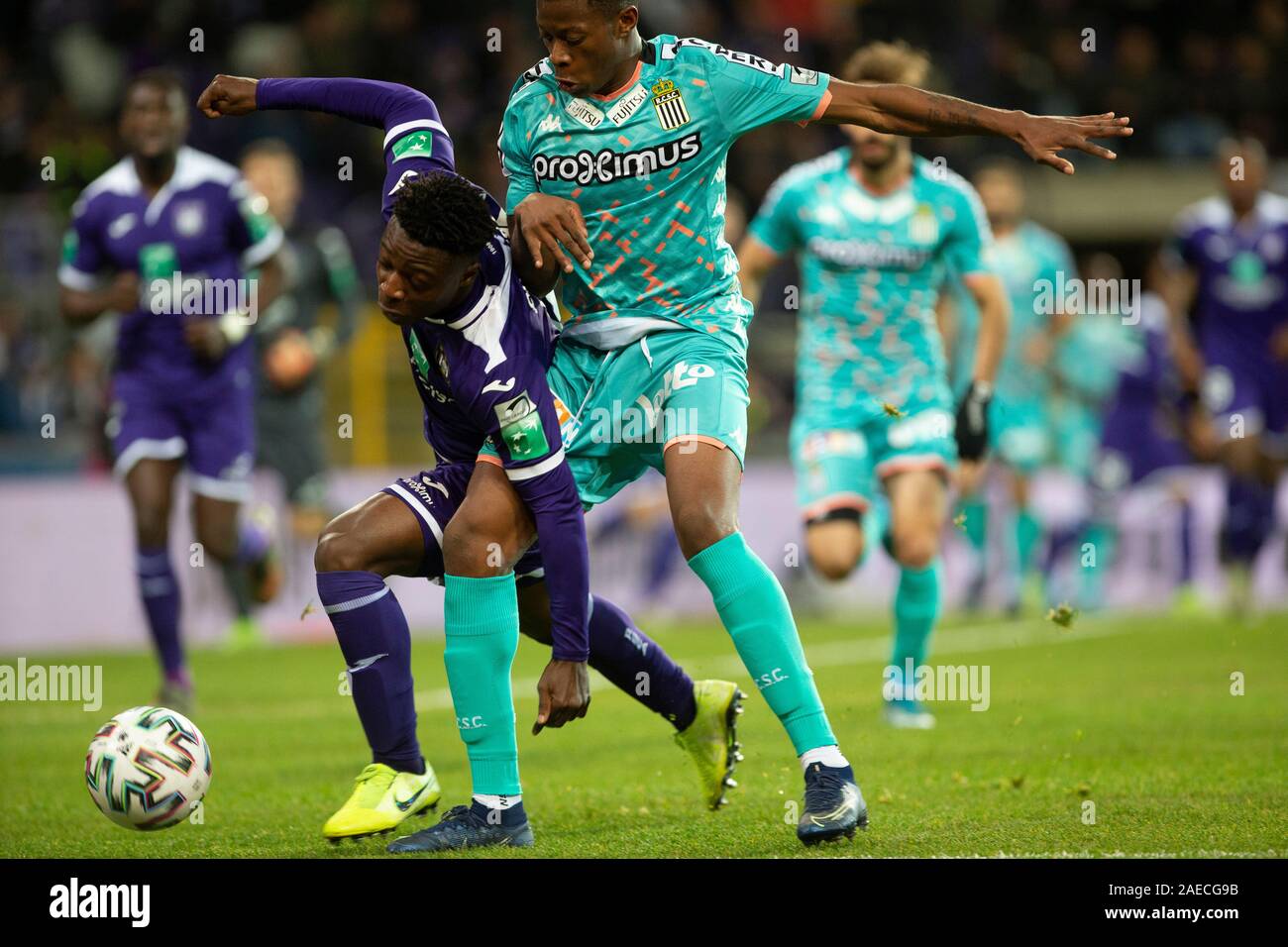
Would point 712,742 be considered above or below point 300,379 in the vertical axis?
below

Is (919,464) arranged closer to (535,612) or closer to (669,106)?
(535,612)

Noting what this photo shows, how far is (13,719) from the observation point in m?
8.78

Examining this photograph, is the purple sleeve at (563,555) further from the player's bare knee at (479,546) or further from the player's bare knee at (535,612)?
the player's bare knee at (535,612)

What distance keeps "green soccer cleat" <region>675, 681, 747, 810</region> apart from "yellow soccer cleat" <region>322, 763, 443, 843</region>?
861mm

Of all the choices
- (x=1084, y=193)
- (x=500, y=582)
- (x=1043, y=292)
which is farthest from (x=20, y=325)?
(x=1084, y=193)

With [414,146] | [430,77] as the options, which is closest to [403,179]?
[414,146]

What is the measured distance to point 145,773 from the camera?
16.1ft

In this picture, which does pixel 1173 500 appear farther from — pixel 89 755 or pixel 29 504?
pixel 89 755

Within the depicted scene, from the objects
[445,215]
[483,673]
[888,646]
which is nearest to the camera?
[445,215]

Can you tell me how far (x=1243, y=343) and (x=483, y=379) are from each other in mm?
8939

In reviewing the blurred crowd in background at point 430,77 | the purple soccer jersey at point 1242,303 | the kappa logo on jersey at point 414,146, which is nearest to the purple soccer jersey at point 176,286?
the kappa logo on jersey at point 414,146

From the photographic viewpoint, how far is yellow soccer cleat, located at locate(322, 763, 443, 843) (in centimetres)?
485
